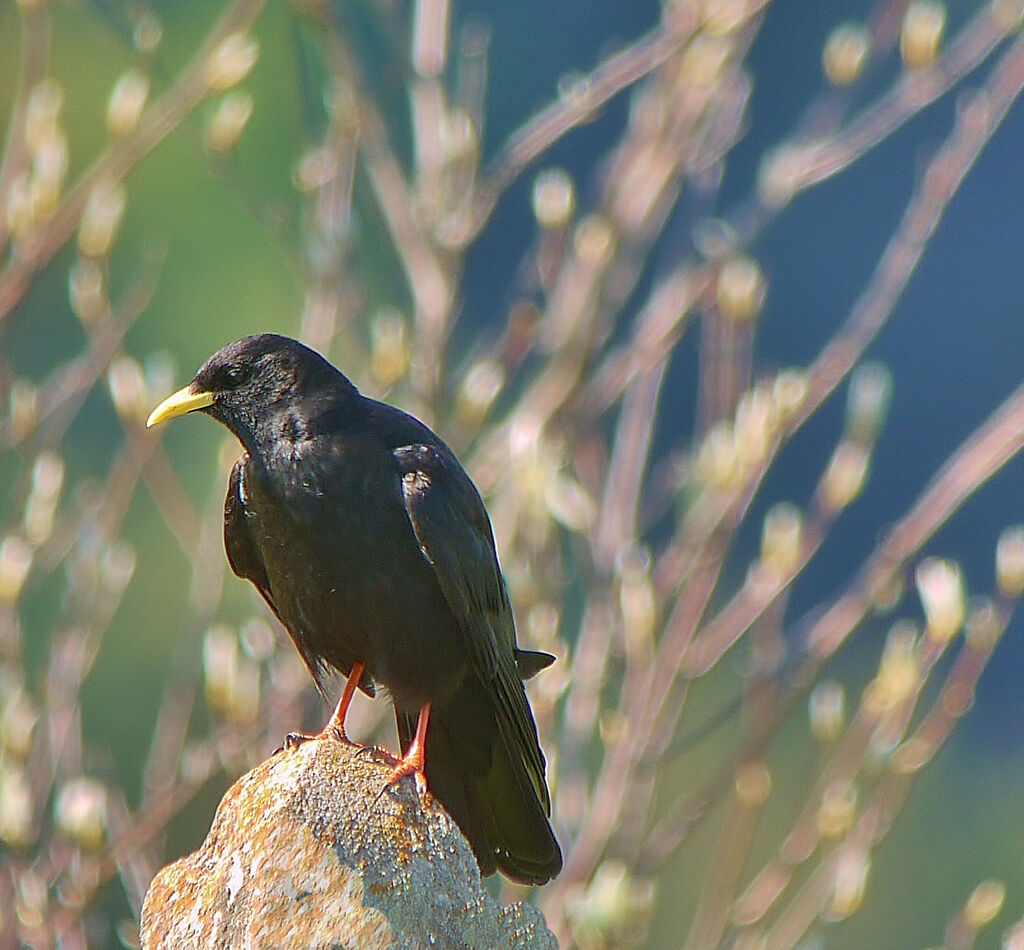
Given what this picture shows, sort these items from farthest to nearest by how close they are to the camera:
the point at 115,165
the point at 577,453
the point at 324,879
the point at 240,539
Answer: the point at 577,453 → the point at 115,165 → the point at 240,539 → the point at 324,879

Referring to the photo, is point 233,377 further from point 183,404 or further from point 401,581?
point 401,581

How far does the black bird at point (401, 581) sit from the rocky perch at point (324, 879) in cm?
70

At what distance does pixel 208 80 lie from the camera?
3949 mm

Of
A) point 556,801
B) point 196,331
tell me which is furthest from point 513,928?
point 196,331

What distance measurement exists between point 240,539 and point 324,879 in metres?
1.31

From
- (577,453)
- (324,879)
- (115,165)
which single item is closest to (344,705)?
(324,879)

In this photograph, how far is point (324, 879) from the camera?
7.82ft

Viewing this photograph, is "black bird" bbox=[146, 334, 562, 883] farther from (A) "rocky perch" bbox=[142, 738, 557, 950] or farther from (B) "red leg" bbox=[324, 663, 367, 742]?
(A) "rocky perch" bbox=[142, 738, 557, 950]

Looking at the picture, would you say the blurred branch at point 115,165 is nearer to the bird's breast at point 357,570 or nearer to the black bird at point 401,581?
the black bird at point 401,581

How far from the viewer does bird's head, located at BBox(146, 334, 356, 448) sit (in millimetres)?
3539

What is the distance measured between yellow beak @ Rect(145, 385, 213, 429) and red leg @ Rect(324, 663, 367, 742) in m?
0.66

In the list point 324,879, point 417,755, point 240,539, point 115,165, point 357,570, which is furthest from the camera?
point 115,165

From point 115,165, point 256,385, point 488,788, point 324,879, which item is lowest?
point 488,788

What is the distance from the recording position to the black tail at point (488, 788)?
330 centimetres
